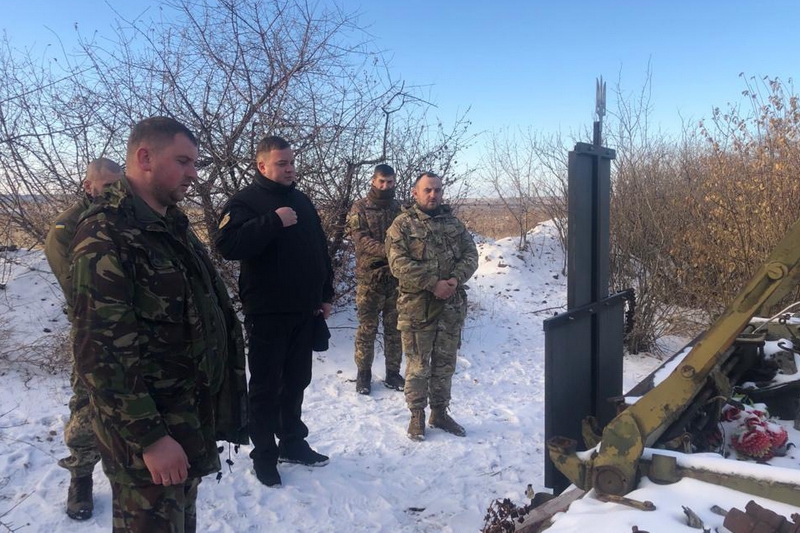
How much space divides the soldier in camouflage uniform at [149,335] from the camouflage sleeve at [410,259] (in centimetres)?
227

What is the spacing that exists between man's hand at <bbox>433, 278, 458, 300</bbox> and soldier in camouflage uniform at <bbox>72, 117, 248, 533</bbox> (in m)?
2.32

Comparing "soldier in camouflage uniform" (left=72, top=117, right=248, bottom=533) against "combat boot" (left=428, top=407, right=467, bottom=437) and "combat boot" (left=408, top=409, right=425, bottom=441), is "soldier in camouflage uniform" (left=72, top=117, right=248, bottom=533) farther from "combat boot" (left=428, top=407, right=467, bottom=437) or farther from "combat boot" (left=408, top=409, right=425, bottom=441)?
"combat boot" (left=428, top=407, right=467, bottom=437)

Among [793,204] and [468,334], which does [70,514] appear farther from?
[793,204]

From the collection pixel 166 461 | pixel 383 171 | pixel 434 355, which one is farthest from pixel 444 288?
pixel 166 461

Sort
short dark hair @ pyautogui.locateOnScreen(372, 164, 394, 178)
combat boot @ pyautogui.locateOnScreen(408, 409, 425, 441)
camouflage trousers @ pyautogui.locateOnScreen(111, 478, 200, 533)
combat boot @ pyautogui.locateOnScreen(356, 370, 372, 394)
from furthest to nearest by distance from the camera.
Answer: combat boot @ pyautogui.locateOnScreen(356, 370, 372, 394), short dark hair @ pyautogui.locateOnScreen(372, 164, 394, 178), combat boot @ pyautogui.locateOnScreen(408, 409, 425, 441), camouflage trousers @ pyautogui.locateOnScreen(111, 478, 200, 533)

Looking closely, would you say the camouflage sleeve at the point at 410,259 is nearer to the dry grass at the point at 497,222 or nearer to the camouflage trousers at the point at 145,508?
the camouflage trousers at the point at 145,508

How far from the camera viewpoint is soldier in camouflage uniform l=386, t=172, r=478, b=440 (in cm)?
452

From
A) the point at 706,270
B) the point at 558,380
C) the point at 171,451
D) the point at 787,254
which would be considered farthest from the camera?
the point at 706,270

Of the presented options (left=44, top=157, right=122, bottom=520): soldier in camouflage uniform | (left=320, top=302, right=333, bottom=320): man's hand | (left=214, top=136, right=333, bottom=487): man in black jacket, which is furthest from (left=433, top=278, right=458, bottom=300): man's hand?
(left=44, top=157, right=122, bottom=520): soldier in camouflage uniform

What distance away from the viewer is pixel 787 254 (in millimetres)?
2209

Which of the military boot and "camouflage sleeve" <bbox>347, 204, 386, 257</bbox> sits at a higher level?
"camouflage sleeve" <bbox>347, 204, 386, 257</bbox>

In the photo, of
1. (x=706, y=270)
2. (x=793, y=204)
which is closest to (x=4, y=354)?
(x=706, y=270)

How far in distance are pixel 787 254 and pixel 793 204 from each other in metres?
5.60

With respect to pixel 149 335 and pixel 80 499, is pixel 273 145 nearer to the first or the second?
pixel 149 335
